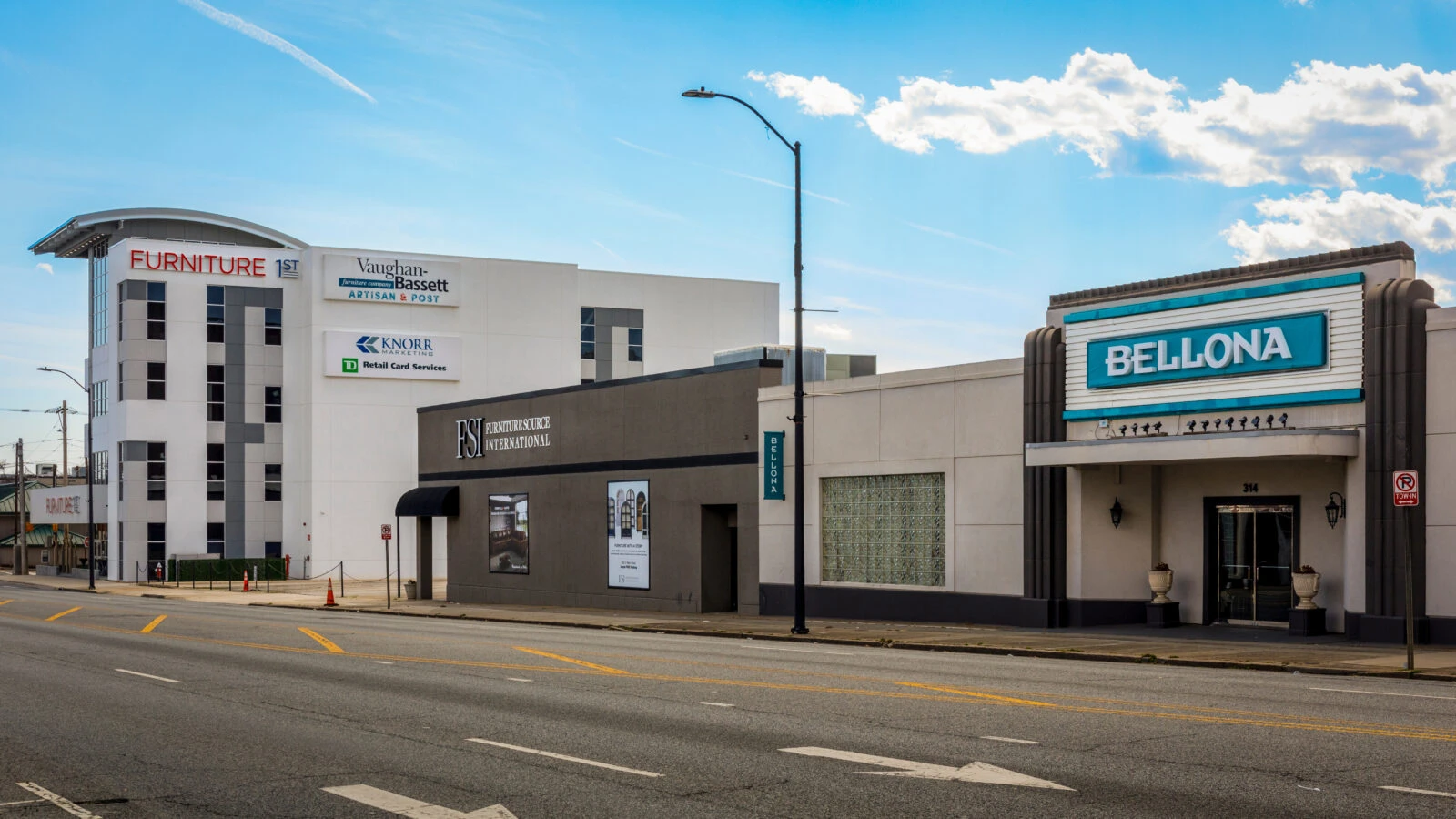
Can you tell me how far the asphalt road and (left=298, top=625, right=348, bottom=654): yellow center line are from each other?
1.92 metres

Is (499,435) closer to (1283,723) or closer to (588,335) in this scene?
(1283,723)

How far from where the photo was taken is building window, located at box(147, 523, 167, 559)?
74062mm

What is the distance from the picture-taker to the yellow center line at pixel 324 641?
957 inches

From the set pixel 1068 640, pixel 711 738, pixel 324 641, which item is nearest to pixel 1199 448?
pixel 1068 640

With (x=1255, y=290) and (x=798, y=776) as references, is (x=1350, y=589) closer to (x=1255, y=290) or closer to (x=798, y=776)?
(x=1255, y=290)

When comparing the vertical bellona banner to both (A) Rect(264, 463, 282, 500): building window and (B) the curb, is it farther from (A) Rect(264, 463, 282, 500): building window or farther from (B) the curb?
(A) Rect(264, 463, 282, 500): building window

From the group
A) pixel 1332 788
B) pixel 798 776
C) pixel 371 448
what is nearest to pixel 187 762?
pixel 798 776

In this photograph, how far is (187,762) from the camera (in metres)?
11.9

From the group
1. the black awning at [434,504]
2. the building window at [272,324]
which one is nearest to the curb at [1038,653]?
the black awning at [434,504]

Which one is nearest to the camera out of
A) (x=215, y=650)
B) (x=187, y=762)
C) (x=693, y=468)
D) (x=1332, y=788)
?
(x=1332, y=788)

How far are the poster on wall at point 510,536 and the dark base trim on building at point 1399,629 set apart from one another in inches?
1032

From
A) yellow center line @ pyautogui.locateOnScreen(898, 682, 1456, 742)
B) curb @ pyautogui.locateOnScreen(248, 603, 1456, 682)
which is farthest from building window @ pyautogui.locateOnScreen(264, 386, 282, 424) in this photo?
yellow center line @ pyautogui.locateOnScreen(898, 682, 1456, 742)

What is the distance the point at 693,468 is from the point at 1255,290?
16.1 metres

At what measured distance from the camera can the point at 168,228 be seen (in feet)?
263
